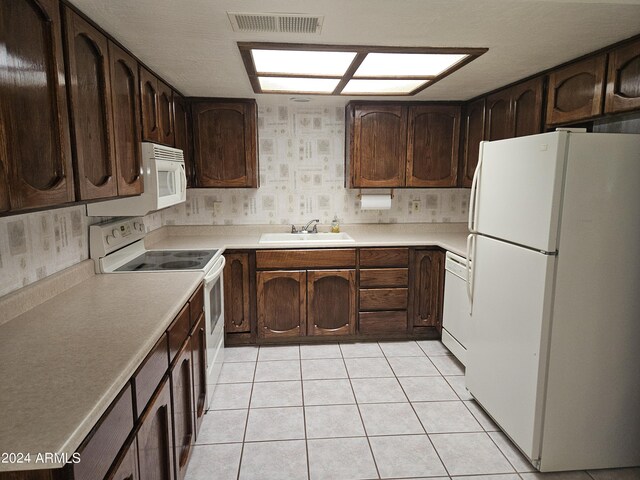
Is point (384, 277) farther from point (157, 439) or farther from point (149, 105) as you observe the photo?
point (157, 439)

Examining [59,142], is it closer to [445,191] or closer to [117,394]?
[117,394]

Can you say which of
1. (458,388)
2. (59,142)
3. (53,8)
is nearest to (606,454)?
(458,388)

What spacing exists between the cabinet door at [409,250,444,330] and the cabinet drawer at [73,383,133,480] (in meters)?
2.57

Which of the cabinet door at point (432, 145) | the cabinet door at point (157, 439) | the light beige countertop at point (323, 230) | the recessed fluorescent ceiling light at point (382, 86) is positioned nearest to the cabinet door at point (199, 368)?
the cabinet door at point (157, 439)

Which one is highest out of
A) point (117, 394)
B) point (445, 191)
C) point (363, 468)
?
point (445, 191)

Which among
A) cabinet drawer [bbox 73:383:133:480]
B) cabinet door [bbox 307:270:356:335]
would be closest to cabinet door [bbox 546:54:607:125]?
cabinet door [bbox 307:270:356:335]

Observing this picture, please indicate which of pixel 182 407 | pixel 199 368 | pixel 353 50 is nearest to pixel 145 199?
pixel 199 368

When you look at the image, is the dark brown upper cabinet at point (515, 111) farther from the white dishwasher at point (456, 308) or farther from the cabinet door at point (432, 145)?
the white dishwasher at point (456, 308)

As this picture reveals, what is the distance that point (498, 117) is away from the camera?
9.68ft

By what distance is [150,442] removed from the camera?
134 centimetres

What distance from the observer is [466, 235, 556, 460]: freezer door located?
6.10 feet

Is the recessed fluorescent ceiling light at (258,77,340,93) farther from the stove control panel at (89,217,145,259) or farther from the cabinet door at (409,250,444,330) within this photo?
the cabinet door at (409,250,444,330)

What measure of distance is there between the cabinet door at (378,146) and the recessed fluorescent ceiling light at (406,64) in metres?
0.85

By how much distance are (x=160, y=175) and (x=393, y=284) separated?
6.51ft
